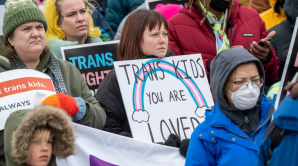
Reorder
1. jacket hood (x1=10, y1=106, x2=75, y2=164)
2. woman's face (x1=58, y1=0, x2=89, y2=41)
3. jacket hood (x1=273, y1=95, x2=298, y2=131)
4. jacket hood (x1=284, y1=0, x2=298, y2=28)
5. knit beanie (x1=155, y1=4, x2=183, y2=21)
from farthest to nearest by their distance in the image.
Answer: knit beanie (x1=155, y1=4, x2=183, y2=21) → jacket hood (x1=284, y1=0, x2=298, y2=28) → woman's face (x1=58, y1=0, x2=89, y2=41) → jacket hood (x1=10, y1=106, x2=75, y2=164) → jacket hood (x1=273, y1=95, x2=298, y2=131)

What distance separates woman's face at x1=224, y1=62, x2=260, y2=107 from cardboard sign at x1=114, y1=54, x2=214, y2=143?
36.4 inches

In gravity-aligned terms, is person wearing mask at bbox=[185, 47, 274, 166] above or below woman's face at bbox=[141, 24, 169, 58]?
below

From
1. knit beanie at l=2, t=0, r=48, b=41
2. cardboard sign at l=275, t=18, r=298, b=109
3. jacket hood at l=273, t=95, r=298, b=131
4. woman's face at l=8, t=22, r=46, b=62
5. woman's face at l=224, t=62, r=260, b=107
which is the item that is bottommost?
cardboard sign at l=275, t=18, r=298, b=109

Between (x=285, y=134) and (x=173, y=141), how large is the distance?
1838mm

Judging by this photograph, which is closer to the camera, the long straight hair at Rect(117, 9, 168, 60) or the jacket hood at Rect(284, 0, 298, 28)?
the long straight hair at Rect(117, 9, 168, 60)

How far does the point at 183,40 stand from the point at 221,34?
15.8 inches

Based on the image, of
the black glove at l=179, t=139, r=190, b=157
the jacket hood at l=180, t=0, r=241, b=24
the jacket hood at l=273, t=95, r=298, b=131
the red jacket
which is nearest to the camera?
the jacket hood at l=273, t=95, r=298, b=131

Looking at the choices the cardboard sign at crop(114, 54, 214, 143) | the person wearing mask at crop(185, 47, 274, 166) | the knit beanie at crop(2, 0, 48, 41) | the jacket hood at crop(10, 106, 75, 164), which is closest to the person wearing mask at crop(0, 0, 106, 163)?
the knit beanie at crop(2, 0, 48, 41)

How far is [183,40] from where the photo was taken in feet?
16.7

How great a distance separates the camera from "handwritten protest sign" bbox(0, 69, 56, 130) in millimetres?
3619

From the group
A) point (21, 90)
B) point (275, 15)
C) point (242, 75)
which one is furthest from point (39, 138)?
point (275, 15)

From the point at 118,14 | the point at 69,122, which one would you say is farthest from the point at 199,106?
the point at 118,14

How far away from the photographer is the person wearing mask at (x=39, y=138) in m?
2.88

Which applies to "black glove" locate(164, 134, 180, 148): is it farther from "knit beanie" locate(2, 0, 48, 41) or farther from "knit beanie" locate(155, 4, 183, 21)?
"knit beanie" locate(155, 4, 183, 21)
